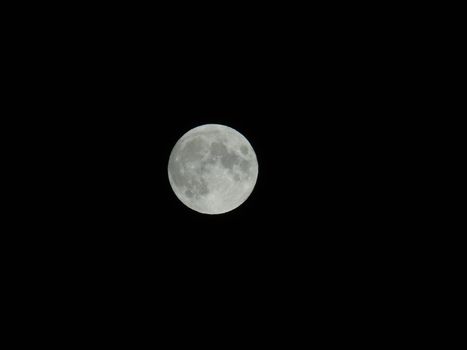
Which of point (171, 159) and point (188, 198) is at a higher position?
point (171, 159)

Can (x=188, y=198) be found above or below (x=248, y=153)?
below

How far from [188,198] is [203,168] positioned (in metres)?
0.48

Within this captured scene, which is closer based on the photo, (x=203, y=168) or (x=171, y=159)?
(x=203, y=168)

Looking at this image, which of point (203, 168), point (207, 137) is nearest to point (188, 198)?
point (203, 168)

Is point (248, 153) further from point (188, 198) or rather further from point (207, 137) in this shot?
point (188, 198)

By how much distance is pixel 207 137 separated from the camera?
5.00 m

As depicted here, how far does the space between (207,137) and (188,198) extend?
0.79m

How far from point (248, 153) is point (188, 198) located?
93 cm

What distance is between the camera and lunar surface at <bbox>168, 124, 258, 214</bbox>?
4902 mm

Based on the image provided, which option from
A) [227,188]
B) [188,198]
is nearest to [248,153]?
[227,188]

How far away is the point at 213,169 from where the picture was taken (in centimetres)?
488

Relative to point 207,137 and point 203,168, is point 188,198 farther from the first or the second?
point 207,137

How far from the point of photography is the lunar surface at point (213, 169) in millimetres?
4902

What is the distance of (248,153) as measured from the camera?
5.14 m
